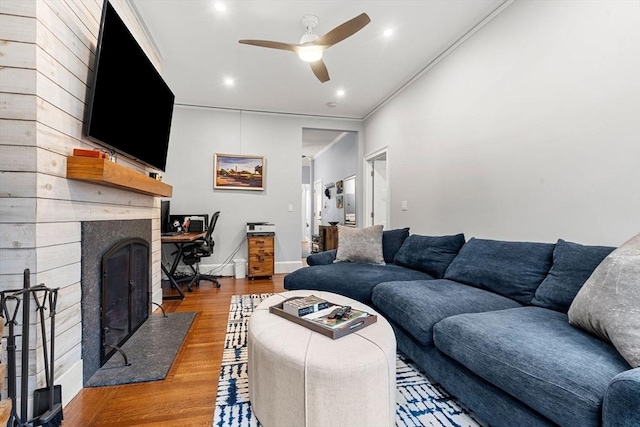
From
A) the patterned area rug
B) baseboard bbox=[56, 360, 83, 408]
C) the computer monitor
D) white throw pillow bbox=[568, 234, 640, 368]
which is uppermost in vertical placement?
the computer monitor

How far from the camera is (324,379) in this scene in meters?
1.16

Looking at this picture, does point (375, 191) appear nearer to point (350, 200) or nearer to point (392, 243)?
point (350, 200)

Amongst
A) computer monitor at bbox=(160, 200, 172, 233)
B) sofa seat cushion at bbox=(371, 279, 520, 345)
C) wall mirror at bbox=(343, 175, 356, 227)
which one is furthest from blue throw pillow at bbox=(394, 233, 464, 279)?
computer monitor at bbox=(160, 200, 172, 233)

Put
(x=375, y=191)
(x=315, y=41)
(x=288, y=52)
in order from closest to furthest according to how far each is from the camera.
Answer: (x=315, y=41) < (x=288, y=52) < (x=375, y=191)

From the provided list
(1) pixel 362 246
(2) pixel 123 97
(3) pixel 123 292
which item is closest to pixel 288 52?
(2) pixel 123 97

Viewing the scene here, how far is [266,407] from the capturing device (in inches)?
52.6

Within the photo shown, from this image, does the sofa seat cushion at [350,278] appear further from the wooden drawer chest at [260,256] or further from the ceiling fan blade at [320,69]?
the ceiling fan blade at [320,69]

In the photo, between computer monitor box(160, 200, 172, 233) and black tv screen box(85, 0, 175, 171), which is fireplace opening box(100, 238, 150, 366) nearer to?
black tv screen box(85, 0, 175, 171)

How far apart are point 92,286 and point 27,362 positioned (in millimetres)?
626

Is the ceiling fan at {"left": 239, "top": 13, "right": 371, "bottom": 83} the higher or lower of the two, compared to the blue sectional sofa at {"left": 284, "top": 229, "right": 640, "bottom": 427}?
higher

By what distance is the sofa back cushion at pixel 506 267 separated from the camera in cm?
192

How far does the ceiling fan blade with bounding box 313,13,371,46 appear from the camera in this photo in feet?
6.95

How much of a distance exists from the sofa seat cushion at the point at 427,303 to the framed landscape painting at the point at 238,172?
11.2ft

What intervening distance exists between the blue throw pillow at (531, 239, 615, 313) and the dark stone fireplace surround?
106 inches
